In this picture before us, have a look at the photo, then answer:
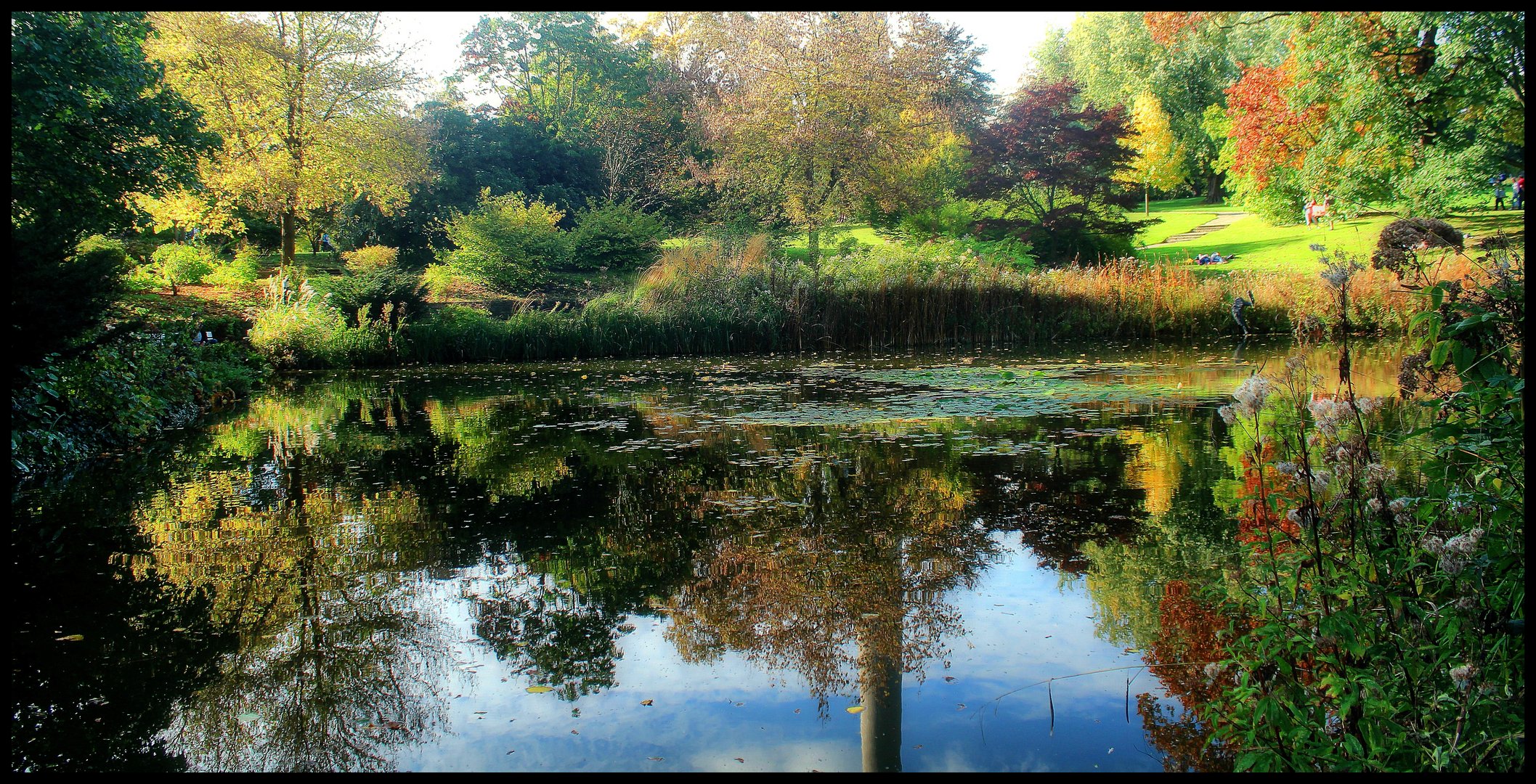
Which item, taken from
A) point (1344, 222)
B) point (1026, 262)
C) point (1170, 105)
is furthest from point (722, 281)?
point (1170, 105)

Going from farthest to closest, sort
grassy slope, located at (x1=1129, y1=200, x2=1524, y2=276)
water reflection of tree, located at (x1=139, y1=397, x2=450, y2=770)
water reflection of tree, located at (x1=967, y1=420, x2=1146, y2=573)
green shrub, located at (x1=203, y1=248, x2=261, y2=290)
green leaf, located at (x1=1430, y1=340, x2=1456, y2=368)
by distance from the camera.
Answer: grassy slope, located at (x1=1129, y1=200, x2=1524, y2=276) < green shrub, located at (x1=203, y1=248, x2=261, y2=290) < water reflection of tree, located at (x1=967, y1=420, x2=1146, y2=573) < water reflection of tree, located at (x1=139, y1=397, x2=450, y2=770) < green leaf, located at (x1=1430, y1=340, x2=1456, y2=368)

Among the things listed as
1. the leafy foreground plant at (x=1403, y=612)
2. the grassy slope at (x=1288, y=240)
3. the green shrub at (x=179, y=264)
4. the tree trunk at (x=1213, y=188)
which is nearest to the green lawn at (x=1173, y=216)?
the tree trunk at (x=1213, y=188)

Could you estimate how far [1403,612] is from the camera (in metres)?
2.62

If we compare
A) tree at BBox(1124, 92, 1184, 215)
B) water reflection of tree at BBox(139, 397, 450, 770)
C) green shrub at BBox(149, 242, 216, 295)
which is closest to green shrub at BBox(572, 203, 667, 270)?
green shrub at BBox(149, 242, 216, 295)

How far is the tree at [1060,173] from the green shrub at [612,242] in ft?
34.6

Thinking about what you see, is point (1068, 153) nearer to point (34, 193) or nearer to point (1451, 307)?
point (34, 193)

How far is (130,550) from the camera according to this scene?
489cm

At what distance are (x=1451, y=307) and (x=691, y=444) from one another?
555 cm

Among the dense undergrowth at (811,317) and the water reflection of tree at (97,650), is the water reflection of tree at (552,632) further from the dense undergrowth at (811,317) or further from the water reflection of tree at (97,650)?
the dense undergrowth at (811,317)

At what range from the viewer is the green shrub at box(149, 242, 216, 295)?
20.9 m

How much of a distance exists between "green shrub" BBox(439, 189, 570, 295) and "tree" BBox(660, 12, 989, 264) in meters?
4.89

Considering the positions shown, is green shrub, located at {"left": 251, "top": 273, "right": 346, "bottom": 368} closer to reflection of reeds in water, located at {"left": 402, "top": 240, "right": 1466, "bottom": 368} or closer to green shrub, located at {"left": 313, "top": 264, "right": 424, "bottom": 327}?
green shrub, located at {"left": 313, "top": 264, "right": 424, "bottom": 327}

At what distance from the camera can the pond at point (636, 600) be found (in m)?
2.86

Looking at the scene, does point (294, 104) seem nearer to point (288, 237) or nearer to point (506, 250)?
point (288, 237)
